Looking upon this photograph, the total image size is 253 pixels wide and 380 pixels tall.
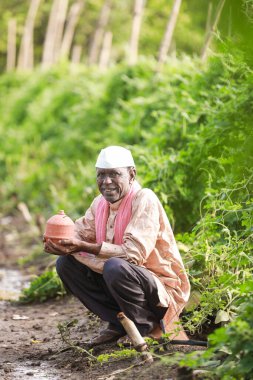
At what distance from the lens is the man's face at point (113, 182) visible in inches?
199

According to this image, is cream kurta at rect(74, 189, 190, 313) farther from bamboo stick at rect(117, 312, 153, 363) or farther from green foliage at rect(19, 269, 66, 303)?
green foliage at rect(19, 269, 66, 303)

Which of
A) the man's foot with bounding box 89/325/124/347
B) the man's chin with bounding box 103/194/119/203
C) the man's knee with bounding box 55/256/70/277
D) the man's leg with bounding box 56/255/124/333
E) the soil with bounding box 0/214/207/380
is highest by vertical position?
the man's chin with bounding box 103/194/119/203

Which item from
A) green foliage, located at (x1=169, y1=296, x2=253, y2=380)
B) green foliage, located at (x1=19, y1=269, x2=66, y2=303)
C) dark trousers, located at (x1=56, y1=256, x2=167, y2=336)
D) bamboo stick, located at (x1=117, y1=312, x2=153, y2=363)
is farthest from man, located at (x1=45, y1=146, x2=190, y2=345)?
green foliage, located at (x1=19, y1=269, x2=66, y2=303)

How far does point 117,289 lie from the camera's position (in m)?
4.91

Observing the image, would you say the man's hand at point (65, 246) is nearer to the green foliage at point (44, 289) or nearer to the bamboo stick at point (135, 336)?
the bamboo stick at point (135, 336)

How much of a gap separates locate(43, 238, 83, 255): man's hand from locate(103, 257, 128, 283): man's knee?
0.75ft

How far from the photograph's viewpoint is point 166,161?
7.63 m

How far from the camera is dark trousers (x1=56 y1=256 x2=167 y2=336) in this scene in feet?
16.0

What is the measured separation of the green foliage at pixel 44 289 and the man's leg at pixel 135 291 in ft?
9.33

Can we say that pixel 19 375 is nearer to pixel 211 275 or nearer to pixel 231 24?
pixel 211 275

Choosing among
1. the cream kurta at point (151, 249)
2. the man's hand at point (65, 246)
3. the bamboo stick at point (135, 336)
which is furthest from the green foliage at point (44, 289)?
the bamboo stick at point (135, 336)

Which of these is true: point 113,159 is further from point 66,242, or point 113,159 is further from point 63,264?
point 63,264

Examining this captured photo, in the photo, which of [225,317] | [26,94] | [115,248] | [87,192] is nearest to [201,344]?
[225,317]

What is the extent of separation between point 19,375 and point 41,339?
1.20 meters
